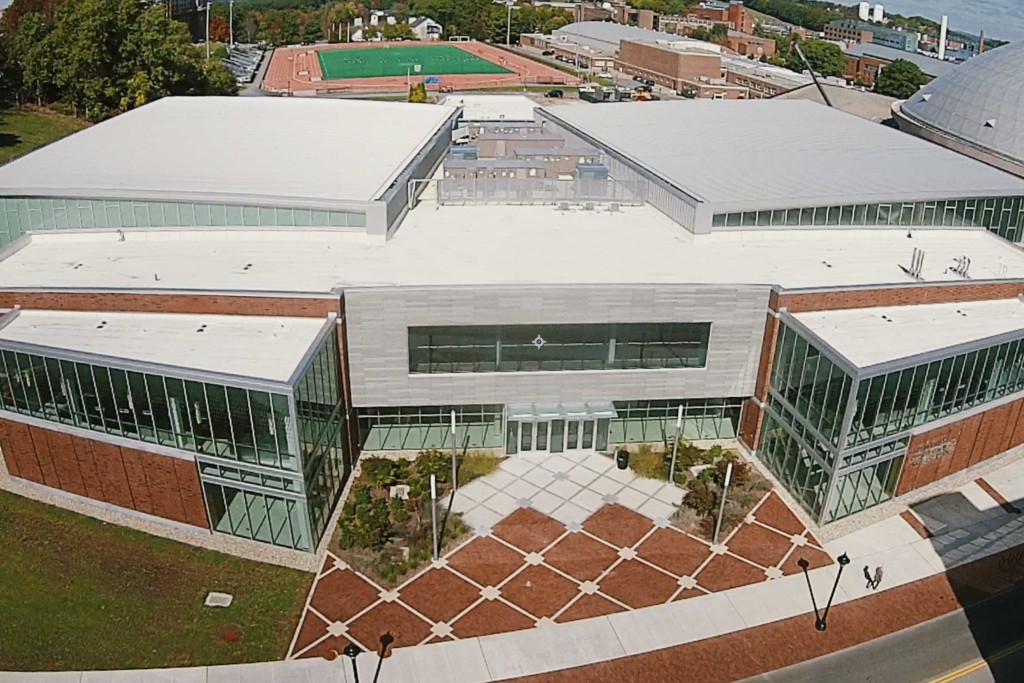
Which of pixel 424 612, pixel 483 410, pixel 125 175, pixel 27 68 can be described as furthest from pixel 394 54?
pixel 424 612

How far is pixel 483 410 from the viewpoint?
117 ft

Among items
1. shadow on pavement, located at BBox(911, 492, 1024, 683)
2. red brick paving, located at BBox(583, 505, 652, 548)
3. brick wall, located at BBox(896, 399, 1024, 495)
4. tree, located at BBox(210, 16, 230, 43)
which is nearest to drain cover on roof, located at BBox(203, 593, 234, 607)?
red brick paving, located at BBox(583, 505, 652, 548)

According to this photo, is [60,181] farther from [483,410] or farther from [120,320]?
[483,410]

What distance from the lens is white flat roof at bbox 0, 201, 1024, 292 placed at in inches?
1358

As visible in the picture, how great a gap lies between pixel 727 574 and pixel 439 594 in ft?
31.2

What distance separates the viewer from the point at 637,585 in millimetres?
28703

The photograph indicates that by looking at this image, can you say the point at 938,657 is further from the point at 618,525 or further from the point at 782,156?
the point at 782,156

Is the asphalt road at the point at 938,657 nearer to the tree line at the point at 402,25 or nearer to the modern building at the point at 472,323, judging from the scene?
the modern building at the point at 472,323

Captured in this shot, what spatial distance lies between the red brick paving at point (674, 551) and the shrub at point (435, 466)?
7.85 metres

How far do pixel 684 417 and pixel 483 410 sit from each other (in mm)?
8449

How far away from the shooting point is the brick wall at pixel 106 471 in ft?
96.9

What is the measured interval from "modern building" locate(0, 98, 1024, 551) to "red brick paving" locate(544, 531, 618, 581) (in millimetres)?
5647

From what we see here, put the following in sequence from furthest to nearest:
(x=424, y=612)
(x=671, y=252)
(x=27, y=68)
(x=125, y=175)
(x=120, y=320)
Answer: (x=27, y=68) → (x=125, y=175) → (x=671, y=252) → (x=120, y=320) → (x=424, y=612)

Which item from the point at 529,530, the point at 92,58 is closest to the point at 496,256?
the point at 529,530
